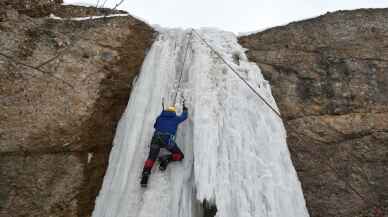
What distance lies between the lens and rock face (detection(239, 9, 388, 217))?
6746 mm

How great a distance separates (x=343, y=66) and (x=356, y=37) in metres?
1.58

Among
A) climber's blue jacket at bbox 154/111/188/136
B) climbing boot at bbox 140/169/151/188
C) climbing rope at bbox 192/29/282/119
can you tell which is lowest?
climbing boot at bbox 140/169/151/188

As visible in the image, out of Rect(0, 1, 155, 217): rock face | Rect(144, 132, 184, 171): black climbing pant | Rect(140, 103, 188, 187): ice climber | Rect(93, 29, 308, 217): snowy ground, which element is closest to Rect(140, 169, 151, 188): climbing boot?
Rect(140, 103, 188, 187): ice climber

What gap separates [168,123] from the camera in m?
6.95

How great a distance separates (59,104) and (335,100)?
6.35 m

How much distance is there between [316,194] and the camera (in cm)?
665

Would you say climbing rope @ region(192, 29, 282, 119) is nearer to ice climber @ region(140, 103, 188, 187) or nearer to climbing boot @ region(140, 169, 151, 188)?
ice climber @ region(140, 103, 188, 187)

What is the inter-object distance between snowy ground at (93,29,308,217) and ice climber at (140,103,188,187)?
7.2 inches

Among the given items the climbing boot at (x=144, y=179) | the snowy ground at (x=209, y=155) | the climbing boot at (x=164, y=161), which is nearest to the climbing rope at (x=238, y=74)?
the snowy ground at (x=209, y=155)

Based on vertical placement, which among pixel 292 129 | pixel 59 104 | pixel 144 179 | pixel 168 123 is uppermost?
pixel 59 104

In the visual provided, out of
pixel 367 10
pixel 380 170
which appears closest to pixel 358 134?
pixel 380 170

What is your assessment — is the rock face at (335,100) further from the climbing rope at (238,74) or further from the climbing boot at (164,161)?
the climbing boot at (164,161)

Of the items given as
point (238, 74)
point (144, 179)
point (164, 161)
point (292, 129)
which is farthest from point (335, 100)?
point (144, 179)

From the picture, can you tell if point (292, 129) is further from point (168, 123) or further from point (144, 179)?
point (144, 179)
